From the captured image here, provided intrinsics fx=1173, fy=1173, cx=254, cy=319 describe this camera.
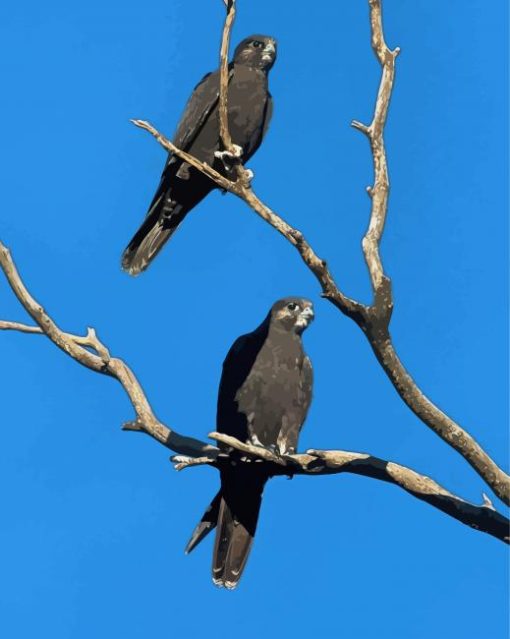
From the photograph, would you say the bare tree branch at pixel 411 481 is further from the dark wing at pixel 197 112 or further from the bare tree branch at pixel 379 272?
the dark wing at pixel 197 112

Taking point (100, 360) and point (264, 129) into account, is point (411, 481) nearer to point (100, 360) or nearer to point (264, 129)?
point (100, 360)

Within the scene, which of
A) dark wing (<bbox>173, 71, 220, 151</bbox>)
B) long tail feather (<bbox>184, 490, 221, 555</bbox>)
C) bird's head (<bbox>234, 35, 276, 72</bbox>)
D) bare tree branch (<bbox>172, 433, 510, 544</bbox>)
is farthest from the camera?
bird's head (<bbox>234, 35, 276, 72</bbox>)

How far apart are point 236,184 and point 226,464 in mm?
1382

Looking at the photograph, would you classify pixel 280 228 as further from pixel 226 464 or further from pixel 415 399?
pixel 226 464

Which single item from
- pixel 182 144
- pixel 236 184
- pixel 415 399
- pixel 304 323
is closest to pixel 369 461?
pixel 415 399

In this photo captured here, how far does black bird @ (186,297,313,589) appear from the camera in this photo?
5812 mm

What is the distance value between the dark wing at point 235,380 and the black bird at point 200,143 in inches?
28.8

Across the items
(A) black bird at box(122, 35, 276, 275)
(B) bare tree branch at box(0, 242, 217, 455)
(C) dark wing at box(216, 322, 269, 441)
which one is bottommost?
(B) bare tree branch at box(0, 242, 217, 455)

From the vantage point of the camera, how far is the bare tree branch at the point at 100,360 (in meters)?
5.31

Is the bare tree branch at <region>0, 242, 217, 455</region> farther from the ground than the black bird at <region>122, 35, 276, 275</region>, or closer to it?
closer to it

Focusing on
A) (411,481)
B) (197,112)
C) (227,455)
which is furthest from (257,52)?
(411,481)

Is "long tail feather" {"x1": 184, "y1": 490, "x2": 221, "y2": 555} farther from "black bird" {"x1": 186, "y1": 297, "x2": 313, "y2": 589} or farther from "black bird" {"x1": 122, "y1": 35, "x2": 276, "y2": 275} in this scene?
"black bird" {"x1": 122, "y1": 35, "x2": 276, "y2": 275}

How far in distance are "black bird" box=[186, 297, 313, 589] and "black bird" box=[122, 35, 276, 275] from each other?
Answer: 0.81 m

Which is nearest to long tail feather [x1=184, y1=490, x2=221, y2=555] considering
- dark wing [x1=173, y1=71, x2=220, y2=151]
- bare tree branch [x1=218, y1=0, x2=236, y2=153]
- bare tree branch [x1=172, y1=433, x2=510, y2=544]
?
bare tree branch [x1=172, y1=433, x2=510, y2=544]
